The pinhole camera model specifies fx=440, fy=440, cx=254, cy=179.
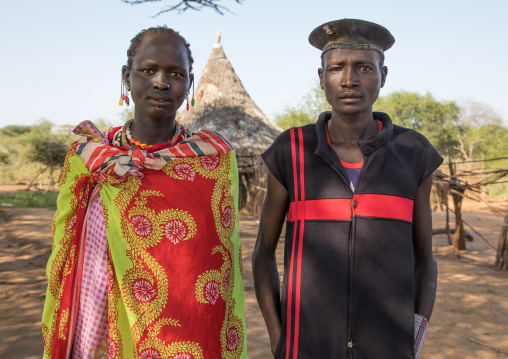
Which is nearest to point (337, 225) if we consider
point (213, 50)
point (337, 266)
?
point (337, 266)

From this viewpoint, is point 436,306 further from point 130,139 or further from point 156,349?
point 130,139

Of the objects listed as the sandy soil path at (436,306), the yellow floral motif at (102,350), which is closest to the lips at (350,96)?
the yellow floral motif at (102,350)

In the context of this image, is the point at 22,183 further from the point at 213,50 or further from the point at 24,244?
the point at 24,244

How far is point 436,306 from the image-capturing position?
5047mm

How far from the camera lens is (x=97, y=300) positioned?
5.36 ft

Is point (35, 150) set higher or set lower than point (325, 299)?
higher

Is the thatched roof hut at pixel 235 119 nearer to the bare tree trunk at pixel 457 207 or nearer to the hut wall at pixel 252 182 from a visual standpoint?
the hut wall at pixel 252 182

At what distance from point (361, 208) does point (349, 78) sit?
1.40 ft

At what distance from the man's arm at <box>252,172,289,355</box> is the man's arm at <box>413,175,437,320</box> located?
0.45 meters

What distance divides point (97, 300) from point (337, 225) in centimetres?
93

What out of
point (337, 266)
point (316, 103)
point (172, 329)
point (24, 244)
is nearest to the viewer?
point (337, 266)

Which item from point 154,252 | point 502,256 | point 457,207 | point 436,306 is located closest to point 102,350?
point 154,252

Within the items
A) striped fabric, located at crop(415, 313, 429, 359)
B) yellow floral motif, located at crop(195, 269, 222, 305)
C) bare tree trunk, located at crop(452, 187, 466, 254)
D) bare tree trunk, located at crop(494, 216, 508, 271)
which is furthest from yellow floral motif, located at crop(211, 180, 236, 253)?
bare tree trunk, located at crop(452, 187, 466, 254)

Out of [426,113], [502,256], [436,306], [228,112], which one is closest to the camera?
[436,306]
